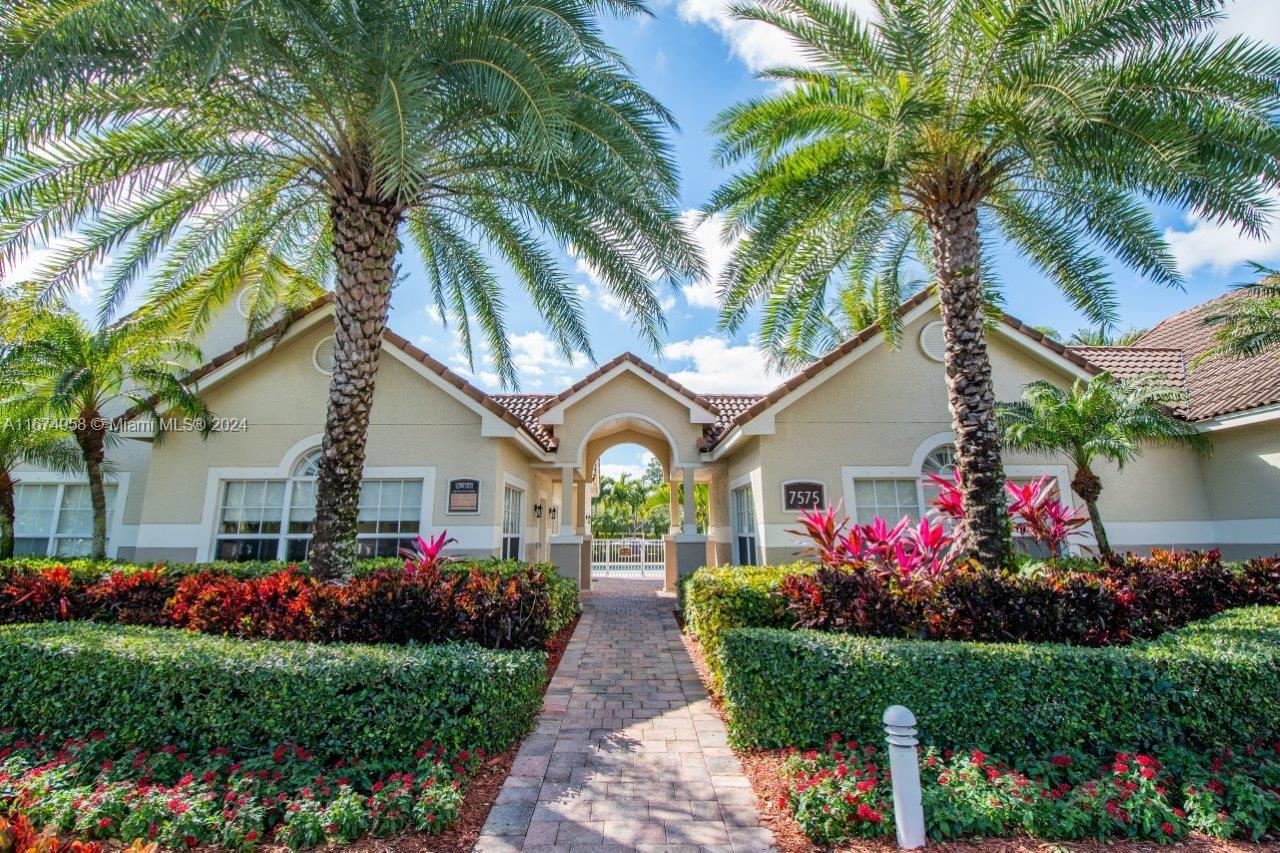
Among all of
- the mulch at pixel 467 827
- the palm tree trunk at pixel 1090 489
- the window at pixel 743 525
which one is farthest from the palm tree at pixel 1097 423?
the mulch at pixel 467 827

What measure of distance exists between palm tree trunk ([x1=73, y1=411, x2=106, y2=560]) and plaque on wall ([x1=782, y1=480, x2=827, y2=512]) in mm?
13723

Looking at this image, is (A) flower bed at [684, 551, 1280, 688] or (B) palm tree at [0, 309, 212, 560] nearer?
(A) flower bed at [684, 551, 1280, 688]

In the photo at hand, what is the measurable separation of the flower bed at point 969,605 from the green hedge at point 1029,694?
0.99 metres

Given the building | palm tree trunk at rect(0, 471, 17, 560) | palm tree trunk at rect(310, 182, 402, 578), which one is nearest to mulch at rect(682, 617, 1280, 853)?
palm tree trunk at rect(310, 182, 402, 578)

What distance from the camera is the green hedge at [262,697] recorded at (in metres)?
5.28

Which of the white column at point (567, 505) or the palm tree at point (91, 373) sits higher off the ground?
the palm tree at point (91, 373)

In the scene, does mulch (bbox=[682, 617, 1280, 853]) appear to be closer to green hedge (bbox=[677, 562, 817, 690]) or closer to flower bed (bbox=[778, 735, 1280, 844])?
flower bed (bbox=[778, 735, 1280, 844])

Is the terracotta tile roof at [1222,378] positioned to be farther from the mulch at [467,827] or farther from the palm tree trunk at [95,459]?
the palm tree trunk at [95,459]

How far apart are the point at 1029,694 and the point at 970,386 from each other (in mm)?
5002

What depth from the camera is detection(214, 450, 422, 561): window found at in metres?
12.3

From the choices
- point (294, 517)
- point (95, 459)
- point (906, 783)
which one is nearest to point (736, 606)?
point (906, 783)

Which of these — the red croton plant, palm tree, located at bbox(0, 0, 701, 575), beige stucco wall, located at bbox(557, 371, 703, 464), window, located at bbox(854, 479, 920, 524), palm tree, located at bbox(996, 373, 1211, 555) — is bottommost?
the red croton plant

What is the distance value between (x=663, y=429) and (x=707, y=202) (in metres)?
6.08

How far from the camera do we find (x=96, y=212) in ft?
27.8
